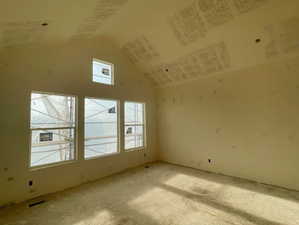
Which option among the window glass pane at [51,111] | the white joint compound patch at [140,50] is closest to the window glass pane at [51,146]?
the window glass pane at [51,111]

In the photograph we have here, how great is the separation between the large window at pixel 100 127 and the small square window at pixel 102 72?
1.69ft

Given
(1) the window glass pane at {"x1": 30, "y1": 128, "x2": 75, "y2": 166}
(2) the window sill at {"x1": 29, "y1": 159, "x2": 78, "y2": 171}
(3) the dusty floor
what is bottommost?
(3) the dusty floor

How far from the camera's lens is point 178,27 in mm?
3326

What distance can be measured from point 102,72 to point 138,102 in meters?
1.39

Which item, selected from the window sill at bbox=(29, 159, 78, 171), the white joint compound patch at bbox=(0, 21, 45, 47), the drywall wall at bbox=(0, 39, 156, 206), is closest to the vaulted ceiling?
the white joint compound patch at bbox=(0, 21, 45, 47)

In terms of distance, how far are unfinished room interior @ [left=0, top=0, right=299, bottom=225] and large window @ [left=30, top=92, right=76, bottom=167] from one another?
2 cm

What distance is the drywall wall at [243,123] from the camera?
10.3 ft

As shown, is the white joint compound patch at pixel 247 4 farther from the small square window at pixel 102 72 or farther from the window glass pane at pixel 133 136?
the window glass pane at pixel 133 136

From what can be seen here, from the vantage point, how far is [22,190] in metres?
2.76

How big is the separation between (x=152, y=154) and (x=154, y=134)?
67 centimetres

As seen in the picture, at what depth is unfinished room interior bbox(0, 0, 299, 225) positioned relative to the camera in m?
2.41

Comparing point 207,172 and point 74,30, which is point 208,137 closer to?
point 207,172

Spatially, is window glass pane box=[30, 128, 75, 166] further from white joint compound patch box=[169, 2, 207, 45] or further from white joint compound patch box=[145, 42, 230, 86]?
white joint compound patch box=[169, 2, 207, 45]

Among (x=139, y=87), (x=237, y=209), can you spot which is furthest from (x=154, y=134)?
(x=237, y=209)
